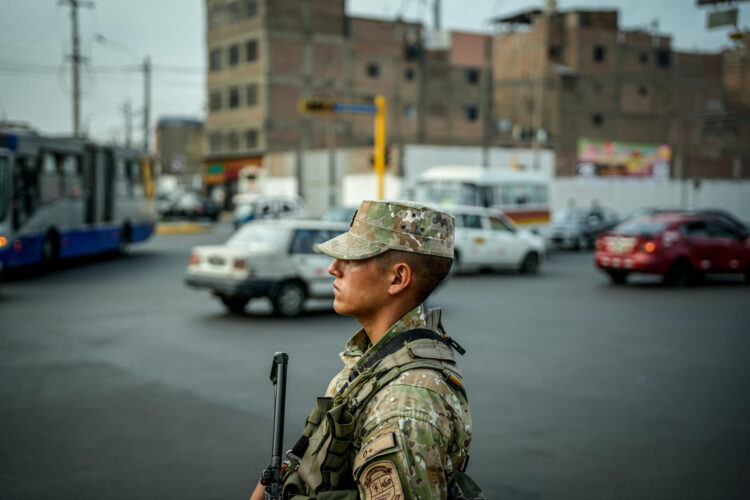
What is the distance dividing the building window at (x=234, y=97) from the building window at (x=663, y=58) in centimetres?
3681

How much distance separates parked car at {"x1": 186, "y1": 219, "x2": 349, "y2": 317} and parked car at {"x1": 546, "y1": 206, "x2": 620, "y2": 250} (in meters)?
18.1

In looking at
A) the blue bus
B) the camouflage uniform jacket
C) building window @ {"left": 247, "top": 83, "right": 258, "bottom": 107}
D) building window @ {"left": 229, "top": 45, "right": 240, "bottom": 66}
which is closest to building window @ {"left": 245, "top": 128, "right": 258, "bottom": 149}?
building window @ {"left": 247, "top": 83, "right": 258, "bottom": 107}

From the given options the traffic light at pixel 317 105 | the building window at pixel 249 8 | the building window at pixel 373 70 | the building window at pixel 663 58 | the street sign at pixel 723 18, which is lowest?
the traffic light at pixel 317 105

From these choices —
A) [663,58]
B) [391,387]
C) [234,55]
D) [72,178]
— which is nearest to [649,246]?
[72,178]

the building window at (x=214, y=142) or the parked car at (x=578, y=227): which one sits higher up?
the building window at (x=214, y=142)

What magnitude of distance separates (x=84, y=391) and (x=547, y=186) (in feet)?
76.7

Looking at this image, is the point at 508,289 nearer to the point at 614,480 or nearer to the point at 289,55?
the point at 614,480

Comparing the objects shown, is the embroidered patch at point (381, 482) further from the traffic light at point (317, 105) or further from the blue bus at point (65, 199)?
the traffic light at point (317, 105)

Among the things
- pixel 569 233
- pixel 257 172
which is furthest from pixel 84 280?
pixel 257 172

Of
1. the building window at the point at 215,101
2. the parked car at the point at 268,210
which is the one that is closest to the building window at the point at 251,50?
the building window at the point at 215,101

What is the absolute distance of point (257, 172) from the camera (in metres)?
60.9

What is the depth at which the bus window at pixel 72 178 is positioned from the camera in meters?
21.0

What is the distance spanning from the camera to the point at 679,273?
17938mm

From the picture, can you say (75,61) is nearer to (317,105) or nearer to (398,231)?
(317,105)
